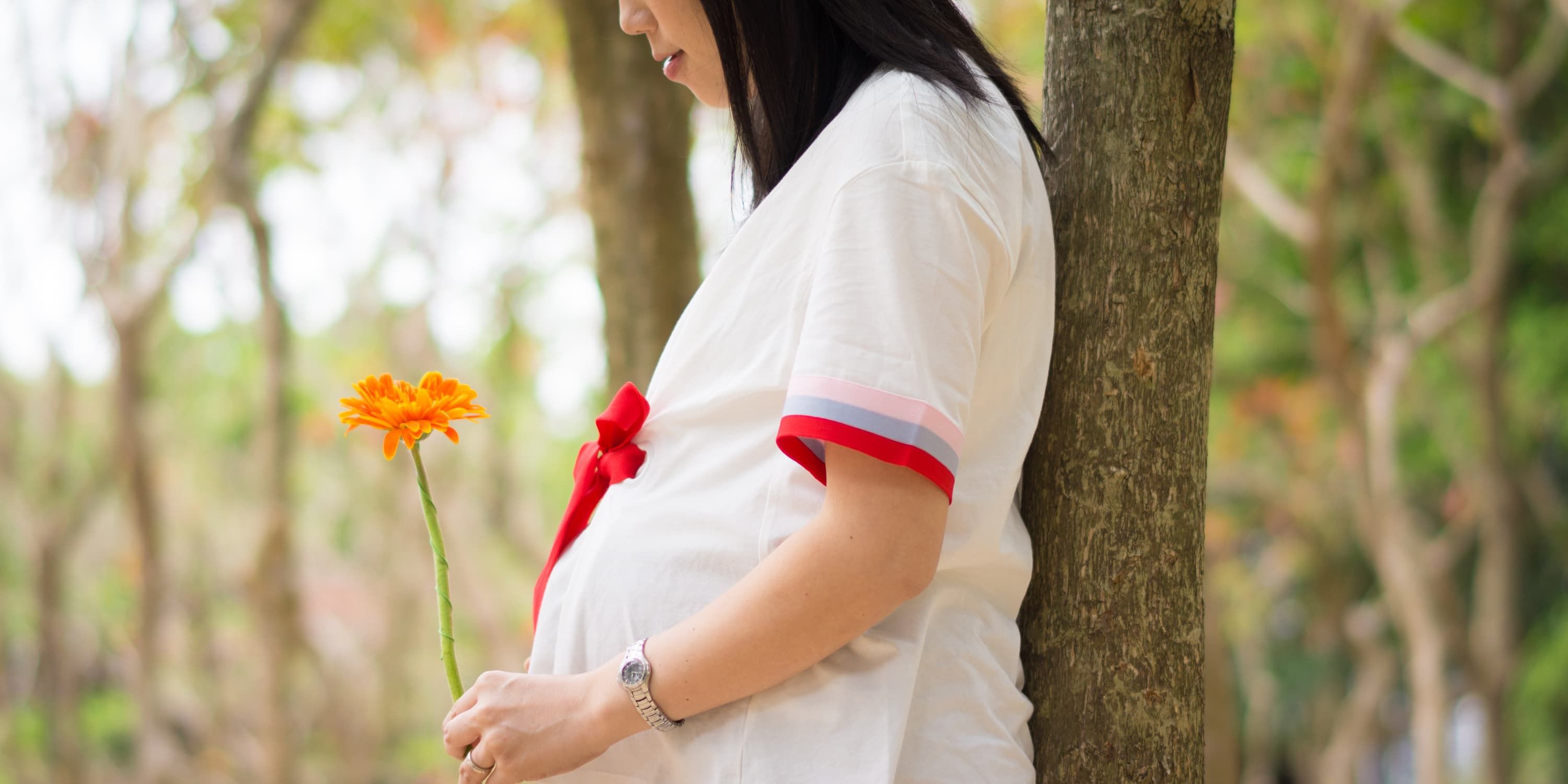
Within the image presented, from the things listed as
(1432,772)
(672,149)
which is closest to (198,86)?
(672,149)

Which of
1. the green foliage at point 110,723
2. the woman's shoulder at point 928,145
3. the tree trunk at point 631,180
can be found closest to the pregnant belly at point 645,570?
the woman's shoulder at point 928,145

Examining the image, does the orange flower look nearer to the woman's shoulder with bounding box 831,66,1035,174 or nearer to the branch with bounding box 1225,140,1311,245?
the woman's shoulder with bounding box 831,66,1035,174

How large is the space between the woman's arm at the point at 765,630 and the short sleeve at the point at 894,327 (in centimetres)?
3

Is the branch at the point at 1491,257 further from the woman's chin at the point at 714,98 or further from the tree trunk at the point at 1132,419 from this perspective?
the woman's chin at the point at 714,98

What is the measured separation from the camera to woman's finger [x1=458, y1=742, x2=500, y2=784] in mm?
883

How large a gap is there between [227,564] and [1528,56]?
10.8 m

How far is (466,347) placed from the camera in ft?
28.3

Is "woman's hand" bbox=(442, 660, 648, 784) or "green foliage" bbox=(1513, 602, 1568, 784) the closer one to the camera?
"woman's hand" bbox=(442, 660, 648, 784)

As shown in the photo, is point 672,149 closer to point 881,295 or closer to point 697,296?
point 697,296

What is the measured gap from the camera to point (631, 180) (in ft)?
8.23

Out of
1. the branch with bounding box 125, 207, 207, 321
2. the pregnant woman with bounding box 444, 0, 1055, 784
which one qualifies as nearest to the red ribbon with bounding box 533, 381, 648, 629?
the pregnant woman with bounding box 444, 0, 1055, 784

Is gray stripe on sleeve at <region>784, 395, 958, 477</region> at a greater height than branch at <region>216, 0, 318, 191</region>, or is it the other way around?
branch at <region>216, 0, 318, 191</region>

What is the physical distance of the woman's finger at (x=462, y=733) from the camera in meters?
0.89

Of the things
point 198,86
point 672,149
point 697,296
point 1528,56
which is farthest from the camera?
point 198,86
